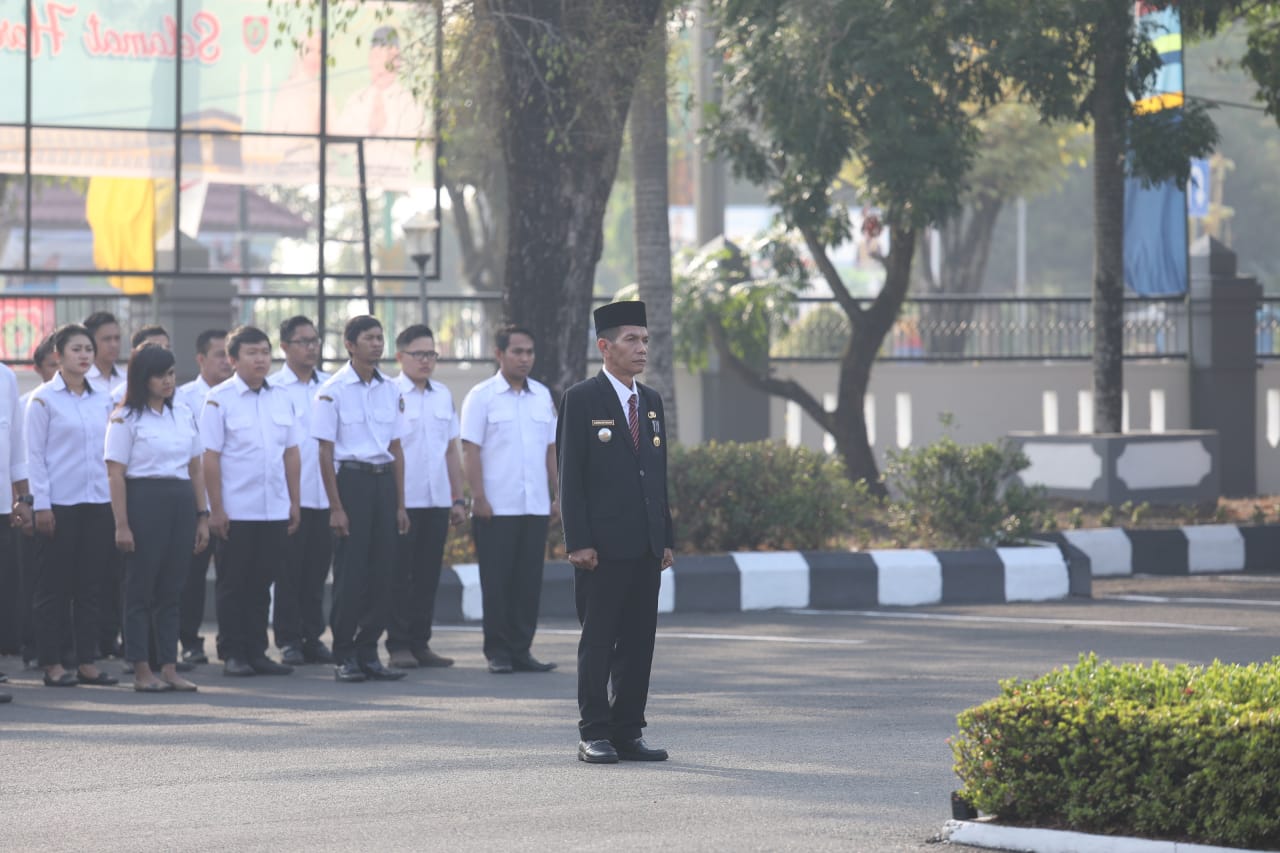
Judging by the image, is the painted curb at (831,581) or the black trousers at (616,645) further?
the painted curb at (831,581)

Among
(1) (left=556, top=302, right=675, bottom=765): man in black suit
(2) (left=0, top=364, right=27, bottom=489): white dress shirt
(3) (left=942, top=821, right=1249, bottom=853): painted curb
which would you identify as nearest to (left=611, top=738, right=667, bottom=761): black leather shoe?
(1) (left=556, top=302, right=675, bottom=765): man in black suit

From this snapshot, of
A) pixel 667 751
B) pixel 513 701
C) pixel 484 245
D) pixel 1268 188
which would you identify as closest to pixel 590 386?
pixel 667 751

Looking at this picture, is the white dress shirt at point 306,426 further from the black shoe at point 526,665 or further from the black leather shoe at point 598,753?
the black leather shoe at point 598,753

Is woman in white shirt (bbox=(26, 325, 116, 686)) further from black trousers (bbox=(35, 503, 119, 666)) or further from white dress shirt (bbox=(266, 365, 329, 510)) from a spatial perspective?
white dress shirt (bbox=(266, 365, 329, 510))

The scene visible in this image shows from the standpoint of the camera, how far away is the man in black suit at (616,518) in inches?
304

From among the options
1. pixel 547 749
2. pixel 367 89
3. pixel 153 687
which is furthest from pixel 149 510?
pixel 367 89

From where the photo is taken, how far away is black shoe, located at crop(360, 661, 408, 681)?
10.5 m

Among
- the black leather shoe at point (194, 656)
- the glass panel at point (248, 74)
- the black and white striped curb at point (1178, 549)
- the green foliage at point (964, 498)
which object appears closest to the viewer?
the black leather shoe at point (194, 656)

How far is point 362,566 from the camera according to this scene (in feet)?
34.6

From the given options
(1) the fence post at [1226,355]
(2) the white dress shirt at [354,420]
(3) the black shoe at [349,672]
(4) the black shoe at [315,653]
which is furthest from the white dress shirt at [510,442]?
(1) the fence post at [1226,355]

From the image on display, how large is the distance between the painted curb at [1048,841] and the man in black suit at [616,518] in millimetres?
1952

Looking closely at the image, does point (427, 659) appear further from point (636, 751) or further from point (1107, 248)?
point (1107, 248)

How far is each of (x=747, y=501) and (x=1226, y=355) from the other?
10.2 metres

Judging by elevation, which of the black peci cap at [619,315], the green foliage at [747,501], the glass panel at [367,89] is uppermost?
the glass panel at [367,89]
